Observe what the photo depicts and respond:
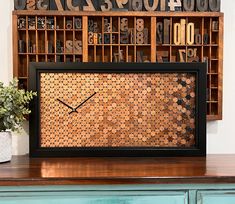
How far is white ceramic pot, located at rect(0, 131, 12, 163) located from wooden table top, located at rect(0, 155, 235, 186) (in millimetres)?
46

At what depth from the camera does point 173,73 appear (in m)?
1.86

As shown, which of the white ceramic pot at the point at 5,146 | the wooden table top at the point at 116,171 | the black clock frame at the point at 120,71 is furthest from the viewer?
the black clock frame at the point at 120,71

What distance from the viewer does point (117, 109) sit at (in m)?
1.86

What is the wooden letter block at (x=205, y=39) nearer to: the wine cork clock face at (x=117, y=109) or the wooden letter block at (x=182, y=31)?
the wooden letter block at (x=182, y=31)

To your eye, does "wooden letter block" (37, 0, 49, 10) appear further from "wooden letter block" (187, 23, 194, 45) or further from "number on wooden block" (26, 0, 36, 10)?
"wooden letter block" (187, 23, 194, 45)

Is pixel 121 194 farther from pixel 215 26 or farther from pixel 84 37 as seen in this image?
pixel 215 26

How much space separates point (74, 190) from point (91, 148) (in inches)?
17.8

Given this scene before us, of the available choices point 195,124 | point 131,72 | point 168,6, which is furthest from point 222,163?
point 168,6

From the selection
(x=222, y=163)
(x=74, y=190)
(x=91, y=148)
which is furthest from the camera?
(x=91, y=148)

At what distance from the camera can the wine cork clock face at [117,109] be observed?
6.01ft

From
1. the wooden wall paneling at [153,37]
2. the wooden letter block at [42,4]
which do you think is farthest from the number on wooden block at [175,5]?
the wooden letter block at [42,4]

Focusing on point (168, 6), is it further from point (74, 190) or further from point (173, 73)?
point (74, 190)

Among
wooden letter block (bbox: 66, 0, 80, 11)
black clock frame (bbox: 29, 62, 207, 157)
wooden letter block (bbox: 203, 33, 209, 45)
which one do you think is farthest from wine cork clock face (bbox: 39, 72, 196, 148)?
wooden letter block (bbox: 66, 0, 80, 11)

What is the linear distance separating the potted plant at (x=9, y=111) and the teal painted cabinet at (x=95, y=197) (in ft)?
1.18
